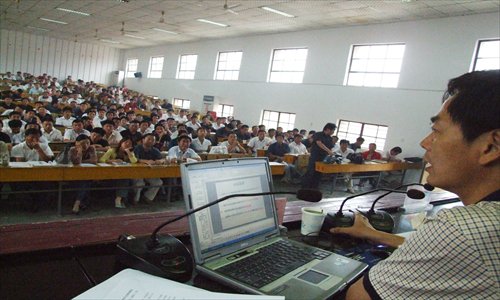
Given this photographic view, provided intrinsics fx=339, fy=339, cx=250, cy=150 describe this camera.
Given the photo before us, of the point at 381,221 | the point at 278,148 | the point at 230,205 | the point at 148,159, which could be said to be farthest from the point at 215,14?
the point at 230,205

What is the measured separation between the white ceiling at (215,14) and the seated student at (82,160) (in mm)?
5666

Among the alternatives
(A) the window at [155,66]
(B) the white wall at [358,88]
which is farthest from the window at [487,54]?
(A) the window at [155,66]

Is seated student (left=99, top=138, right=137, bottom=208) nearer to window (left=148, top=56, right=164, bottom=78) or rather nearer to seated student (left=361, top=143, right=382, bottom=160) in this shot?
seated student (left=361, top=143, right=382, bottom=160)

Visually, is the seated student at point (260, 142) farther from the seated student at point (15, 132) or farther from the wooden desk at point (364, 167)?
the seated student at point (15, 132)

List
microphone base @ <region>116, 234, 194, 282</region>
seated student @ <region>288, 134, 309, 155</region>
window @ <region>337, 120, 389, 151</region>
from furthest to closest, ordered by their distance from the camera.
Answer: window @ <region>337, 120, 389, 151</region> → seated student @ <region>288, 134, 309, 155</region> → microphone base @ <region>116, 234, 194, 282</region>

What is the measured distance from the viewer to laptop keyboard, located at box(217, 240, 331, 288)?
904 mm

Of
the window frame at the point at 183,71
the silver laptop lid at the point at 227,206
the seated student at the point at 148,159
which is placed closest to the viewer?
the silver laptop lid at the point at 227,206

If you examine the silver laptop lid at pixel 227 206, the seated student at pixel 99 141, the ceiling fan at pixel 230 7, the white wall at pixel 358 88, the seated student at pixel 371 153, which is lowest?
the seated student at pixel 99 141

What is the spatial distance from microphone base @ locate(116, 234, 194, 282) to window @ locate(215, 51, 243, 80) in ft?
41.3

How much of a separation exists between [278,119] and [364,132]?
3233 millimetres

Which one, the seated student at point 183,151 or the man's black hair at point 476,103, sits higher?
the man's black hair at point 476,103

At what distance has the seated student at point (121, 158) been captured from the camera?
4434 millimetres

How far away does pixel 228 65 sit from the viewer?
45.4 feet

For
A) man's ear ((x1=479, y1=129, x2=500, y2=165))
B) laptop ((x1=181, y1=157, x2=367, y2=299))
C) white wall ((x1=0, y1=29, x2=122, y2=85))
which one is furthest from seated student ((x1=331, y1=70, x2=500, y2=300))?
white wall ((x1=0, y1=29, x2=122, y2=85))
